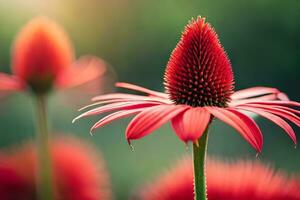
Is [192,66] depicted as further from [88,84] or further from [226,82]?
[88,84]

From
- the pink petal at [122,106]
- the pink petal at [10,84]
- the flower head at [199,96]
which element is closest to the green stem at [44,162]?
the pink petal at [10,84]

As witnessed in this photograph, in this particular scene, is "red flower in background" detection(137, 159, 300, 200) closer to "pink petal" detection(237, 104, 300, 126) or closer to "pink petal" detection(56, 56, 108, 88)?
"pink petal" detection(237, 104, 300, 126)

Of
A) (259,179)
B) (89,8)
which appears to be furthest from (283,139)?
(259,179)

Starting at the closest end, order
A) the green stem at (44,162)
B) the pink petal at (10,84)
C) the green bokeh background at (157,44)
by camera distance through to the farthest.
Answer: the green stem at (44,162)
the pink petal at (10,84)
the green bokeh background at (157,44)

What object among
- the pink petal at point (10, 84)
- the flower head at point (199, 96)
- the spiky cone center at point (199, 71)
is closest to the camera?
the flower head at point (199, 96)

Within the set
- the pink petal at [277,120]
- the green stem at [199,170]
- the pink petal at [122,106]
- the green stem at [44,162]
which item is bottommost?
the green stem at [44,162]

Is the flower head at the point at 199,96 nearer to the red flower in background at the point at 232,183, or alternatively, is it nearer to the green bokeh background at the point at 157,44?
the red flower in background at the point at 232,183

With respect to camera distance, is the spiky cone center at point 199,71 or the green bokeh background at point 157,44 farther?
the green bokeh background at point 157,44

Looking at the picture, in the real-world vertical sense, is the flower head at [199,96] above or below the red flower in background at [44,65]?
above
